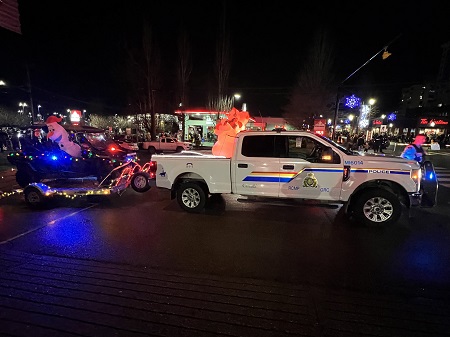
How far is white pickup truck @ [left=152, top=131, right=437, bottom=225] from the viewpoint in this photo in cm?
601

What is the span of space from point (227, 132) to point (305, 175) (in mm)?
2826

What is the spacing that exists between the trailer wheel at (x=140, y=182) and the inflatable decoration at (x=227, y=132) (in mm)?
2609

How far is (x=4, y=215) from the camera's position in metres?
6.74

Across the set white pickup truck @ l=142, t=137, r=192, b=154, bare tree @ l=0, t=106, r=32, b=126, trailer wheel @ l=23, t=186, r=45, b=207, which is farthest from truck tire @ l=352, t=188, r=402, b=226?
bare tree @ l=0, t=106, r=32, b=126

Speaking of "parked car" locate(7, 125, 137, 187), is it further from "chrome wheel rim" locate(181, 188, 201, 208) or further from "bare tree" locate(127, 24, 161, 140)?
"bare tree" locate(127, 24, 161, 140)

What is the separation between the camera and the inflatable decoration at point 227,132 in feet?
25.3

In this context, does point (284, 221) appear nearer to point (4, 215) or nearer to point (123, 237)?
point (123, 237)

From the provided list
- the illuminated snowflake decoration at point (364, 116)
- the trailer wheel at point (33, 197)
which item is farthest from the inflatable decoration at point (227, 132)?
the illuminated snowflake decoration at point (364, 116)

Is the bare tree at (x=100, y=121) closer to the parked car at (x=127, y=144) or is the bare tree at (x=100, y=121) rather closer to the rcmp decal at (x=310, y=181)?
the parked car at (x=127, y=144)

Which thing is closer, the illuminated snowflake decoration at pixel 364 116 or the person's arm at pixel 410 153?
the person's arm at pixel 410 153

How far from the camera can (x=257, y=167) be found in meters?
6.61

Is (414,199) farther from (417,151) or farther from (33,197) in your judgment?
(33,197)

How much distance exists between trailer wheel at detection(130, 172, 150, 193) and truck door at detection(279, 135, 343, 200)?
15.4 ft

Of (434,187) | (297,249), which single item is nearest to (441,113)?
(434,187)
